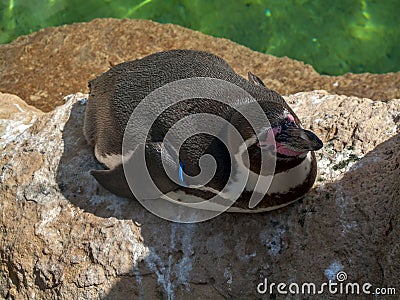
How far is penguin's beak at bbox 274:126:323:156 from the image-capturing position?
1997 millimetres

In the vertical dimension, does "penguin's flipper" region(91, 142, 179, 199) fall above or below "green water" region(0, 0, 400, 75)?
above

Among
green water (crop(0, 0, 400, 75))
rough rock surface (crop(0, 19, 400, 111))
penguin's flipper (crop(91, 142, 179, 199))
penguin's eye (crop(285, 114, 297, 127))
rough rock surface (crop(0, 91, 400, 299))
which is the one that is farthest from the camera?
green water (crop(0, 0, 400, 75))

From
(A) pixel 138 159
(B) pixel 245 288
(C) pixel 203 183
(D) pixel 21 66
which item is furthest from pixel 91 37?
(B) pixel 245 288

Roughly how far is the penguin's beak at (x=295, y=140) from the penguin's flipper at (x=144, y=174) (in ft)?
1.82

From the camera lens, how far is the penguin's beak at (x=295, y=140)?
6.55ft

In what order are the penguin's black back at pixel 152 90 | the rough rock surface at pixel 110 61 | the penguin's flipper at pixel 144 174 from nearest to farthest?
1. the penguin's black back at pixel 152 90
2. the penguin's flipper at pixel 144 174
3. the rough rock surface at pixel 110 61

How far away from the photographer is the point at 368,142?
2.55 metres

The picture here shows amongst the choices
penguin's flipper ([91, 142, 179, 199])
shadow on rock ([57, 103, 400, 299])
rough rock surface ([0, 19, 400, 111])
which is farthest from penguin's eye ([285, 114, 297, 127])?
rough rock surface ([0, 19, 400, 111])

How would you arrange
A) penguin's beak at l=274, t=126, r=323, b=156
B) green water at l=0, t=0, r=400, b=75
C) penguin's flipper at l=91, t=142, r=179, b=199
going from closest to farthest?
penguin's beak at l=274, t=126, r=323, b=156, penguin's flipper at l=91, t=142, r=179, b=199, green water at l=0, t=0, r=400, b=75

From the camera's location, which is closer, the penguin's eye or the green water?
the penguin's eye

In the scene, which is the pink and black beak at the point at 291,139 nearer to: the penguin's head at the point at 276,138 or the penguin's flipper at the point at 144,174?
the penguin's head at the point at 276,138

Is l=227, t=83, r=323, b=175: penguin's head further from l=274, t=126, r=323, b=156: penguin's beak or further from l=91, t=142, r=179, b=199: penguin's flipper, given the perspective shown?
l=91, t=142, r=179, b=199: penguin's flipper

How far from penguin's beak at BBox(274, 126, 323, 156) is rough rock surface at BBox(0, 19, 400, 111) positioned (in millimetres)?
2000

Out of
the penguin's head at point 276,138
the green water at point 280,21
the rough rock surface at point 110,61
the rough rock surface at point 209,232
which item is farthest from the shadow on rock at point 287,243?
the green water at point 280,21
